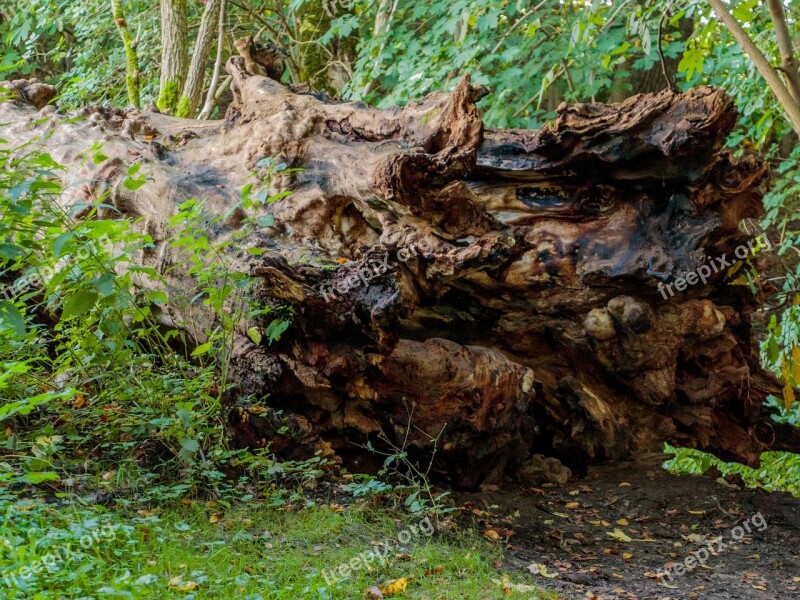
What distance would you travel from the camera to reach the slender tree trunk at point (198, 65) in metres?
7.40

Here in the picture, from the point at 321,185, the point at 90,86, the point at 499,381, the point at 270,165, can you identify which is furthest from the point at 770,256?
the point at 90,86

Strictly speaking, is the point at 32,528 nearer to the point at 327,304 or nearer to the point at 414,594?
the point at 414,594

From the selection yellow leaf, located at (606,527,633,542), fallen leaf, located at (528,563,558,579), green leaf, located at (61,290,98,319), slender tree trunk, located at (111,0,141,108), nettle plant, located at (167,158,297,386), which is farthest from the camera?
slender tree trunk, located at (111,0,141,108)

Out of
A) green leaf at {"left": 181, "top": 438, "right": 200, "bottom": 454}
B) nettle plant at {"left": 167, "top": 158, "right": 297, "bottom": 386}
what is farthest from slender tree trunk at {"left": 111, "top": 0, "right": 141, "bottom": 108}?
green leaf at {"left": 181, "top": 438, "right": 200, "bottom": 454}

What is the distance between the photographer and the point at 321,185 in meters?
4.54

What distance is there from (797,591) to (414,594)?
191 centimetres

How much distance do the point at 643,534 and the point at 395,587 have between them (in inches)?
73.6

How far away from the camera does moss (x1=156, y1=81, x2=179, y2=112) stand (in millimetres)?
7465

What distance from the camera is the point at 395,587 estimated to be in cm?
284

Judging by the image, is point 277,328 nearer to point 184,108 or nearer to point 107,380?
point 107,380

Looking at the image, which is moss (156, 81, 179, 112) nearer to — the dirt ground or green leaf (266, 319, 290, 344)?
green leaf (266, 319, 290, 344)

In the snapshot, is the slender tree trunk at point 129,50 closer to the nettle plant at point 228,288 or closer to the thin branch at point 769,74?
the nettle plant at point 228,288

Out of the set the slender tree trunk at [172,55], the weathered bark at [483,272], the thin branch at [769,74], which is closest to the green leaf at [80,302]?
the weathered bark at [483,272]

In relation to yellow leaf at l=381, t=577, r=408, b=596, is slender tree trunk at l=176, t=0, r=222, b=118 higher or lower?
higher
